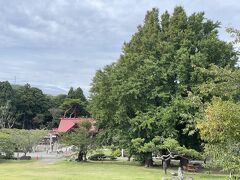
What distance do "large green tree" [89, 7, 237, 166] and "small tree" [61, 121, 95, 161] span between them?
2.44m

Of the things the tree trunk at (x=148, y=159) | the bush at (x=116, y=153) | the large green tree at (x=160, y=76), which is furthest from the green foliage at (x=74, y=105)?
the tree trunk at (x=148, y=159)

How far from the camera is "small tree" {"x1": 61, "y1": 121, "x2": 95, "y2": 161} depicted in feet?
143

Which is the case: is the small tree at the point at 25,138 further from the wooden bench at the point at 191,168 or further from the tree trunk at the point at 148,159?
the wooden bench at the point at 191,168

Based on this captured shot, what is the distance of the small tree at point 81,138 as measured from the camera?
4372cm

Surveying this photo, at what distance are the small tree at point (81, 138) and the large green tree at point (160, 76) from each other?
7.99 ft

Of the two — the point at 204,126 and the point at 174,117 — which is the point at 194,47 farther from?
the point at 204,126

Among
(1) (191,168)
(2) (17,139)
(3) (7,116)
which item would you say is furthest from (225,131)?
(3) (7,116)

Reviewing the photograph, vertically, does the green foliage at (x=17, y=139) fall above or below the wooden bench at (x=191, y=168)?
above

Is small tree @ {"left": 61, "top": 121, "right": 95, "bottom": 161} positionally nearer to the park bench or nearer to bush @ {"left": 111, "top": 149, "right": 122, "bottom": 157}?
bush @ {"left": 111, "top": 149, "right": 122, "bottom": 157}

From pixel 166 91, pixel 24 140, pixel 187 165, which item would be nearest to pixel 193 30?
pixel 166 91

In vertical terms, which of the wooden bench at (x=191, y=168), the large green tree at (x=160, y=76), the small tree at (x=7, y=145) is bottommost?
the wooden bench at (x=191, y=168)

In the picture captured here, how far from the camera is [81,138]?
143 feet

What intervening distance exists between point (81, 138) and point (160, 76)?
11238mm

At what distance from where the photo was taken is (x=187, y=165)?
38781mm
